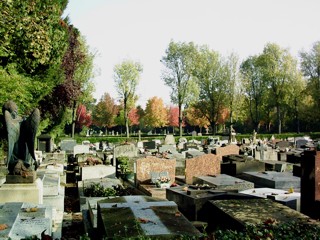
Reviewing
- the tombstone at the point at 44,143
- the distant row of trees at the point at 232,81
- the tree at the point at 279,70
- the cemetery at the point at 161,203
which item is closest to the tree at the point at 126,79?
the distant row of trees at the point at 232,81

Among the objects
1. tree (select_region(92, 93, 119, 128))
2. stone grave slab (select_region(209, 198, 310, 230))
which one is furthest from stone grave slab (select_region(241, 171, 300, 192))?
tree (select_region(92, 93, 119, 128))

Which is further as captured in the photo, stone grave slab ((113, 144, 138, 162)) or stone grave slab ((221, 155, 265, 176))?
stone grave slab ((113, 144, 138, 162))

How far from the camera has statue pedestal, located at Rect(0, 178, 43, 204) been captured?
9.10 meters

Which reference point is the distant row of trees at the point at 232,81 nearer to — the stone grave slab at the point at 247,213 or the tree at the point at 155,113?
the tree at the point at 155,113

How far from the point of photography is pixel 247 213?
694 centimetres

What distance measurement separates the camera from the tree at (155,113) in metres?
74.4

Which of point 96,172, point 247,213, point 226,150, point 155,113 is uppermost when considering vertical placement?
point 155,113

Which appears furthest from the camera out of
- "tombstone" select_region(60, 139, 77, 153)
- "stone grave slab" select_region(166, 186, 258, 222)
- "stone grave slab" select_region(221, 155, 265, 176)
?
"tombstone" select_region(60, 139, 77, 153)

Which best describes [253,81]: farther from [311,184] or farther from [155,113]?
[311,184]

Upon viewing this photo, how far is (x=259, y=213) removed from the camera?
22.9ft

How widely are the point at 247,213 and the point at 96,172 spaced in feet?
33.8

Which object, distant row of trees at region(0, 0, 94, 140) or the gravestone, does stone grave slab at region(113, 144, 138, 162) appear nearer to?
the gravestone

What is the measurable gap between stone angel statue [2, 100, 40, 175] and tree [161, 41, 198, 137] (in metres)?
43.6

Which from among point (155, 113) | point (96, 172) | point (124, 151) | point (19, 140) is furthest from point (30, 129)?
point (155, 113)
